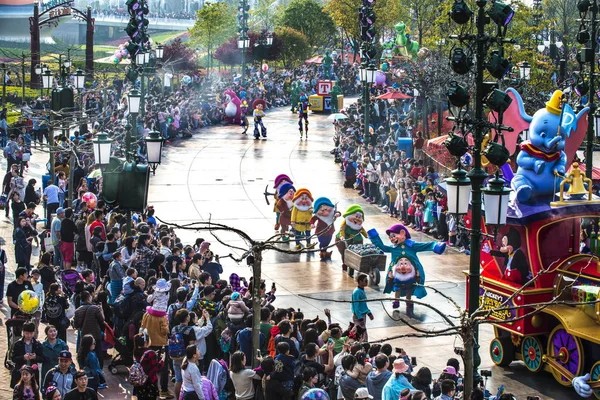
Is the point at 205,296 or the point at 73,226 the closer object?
the point at 205,296

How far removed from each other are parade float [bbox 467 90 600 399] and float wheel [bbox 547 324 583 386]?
15 millimetres

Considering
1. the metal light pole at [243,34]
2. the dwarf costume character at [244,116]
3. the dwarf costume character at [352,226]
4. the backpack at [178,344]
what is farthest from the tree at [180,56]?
the backpack at [178,344]

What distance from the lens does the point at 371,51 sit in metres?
36.9

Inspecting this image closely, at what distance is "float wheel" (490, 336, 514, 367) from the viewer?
1761 cm

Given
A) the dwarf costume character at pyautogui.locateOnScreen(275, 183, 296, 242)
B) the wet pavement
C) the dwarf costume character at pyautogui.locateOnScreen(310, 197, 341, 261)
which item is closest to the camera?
the wet pavement

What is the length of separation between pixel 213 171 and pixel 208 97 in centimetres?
1411

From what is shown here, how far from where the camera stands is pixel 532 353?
56.2 ft

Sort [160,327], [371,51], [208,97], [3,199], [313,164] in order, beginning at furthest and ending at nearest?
1. [208,97]
2. [313,164]
3. [371,51]
4. [3,199]
5. [160,327]

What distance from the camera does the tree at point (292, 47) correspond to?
243 feet

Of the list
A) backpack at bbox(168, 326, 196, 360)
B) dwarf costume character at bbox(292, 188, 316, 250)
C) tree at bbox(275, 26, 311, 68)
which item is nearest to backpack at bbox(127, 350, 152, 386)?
backpack at bbox(168, 326, 196, 360)

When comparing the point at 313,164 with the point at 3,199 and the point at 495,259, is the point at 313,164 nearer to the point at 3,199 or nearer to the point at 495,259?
the point at 3,199

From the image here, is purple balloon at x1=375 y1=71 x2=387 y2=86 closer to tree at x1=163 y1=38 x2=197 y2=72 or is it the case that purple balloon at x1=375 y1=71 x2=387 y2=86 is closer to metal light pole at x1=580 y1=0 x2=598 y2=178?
tree at x1=163 y1=38 x2=197 y2=72

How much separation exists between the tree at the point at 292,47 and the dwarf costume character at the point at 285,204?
47.2 m

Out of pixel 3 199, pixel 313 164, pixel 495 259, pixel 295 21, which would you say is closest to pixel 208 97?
pixel 313 164
